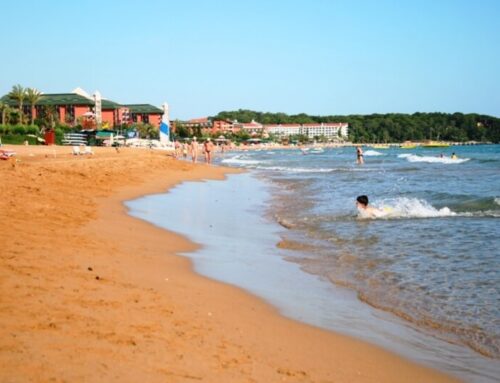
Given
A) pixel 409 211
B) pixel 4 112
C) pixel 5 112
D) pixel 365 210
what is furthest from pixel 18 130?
pixel 365 210

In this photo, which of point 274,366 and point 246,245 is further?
point 246,245

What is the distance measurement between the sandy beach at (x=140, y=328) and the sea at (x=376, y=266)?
0.45 metres

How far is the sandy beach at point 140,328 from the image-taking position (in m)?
3.38

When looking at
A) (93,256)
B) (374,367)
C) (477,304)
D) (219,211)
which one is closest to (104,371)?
(374,367)

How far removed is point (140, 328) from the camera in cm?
415

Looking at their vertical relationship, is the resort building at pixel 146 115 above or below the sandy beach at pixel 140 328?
above

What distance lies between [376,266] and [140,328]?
4403mm

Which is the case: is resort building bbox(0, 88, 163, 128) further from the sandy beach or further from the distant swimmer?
the sandy beach

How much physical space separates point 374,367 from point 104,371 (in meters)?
1.95

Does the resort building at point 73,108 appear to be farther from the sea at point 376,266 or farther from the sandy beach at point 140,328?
the sandy beach at point 140,328

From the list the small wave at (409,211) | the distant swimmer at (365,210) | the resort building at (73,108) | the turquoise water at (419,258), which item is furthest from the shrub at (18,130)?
the distant swimmer at (365,210)

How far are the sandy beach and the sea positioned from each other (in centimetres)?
45

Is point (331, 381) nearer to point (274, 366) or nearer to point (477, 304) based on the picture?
point (274, 366)

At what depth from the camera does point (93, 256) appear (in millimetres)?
6750
